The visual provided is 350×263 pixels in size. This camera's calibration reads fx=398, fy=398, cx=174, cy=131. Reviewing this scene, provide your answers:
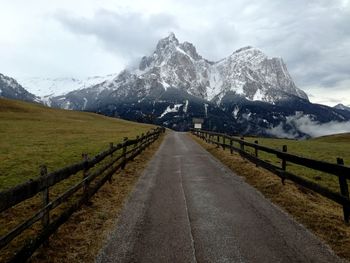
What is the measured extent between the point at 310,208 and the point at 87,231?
6.43 metres

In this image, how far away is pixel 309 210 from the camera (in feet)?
37.5

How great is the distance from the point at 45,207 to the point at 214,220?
438 cm

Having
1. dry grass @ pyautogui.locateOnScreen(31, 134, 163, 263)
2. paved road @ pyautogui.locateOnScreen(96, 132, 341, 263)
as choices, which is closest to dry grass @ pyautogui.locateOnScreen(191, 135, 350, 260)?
paved road @ pyautogui.locateOnScreen(96, 132, 341, 263)

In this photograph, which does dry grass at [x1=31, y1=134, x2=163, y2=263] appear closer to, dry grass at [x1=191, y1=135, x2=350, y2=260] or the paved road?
the paved road

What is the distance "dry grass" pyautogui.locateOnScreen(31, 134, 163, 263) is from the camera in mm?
8031

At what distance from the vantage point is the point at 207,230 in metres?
9.59

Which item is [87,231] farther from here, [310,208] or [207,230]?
[310,208]

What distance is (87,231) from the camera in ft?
31.6

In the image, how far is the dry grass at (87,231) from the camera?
8.03 m

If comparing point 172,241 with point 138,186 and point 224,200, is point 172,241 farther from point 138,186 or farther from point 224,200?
point 138,186

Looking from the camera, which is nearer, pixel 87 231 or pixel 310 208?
pixel 87 231

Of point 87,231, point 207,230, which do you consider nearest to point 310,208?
point 207,230

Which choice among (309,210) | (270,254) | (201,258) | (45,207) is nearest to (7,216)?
(45,207)

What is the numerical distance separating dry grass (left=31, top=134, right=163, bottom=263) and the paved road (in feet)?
0.94
